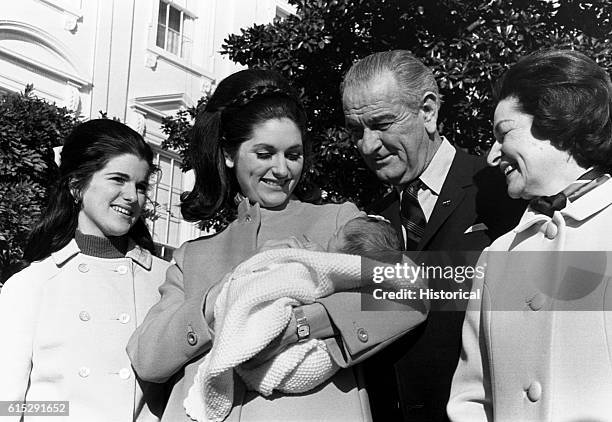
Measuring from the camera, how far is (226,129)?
2502 mm

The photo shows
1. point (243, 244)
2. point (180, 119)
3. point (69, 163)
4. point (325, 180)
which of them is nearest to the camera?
point (243, 244)

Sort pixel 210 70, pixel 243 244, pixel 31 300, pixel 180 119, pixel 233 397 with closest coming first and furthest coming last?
pixel 233 397, pixel 243 244, pixel 31 300, pixel 180 119, pixel 210 70

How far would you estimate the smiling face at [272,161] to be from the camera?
2395 millimetres

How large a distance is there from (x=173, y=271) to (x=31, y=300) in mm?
622

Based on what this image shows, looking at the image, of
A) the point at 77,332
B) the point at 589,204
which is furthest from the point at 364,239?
the point at 77,332

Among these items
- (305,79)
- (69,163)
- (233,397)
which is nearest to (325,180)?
(305,79)

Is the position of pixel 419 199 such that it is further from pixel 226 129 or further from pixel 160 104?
pixel 160 104

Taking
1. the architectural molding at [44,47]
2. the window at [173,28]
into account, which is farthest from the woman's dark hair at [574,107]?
the window at [173,28]

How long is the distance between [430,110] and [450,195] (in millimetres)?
358

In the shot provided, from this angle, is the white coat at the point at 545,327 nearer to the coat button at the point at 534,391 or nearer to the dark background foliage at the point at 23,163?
the coat button at the point at 534,391

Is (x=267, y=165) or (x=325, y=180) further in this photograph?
(x=325, y=180)

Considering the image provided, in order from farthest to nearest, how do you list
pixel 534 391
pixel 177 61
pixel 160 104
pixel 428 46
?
pixel 177 61, pixel 160 104, pixel 428 46, pixel 534 391

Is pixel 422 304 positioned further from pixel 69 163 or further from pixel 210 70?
pixel 210 70

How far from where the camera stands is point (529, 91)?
2123 millimetres
